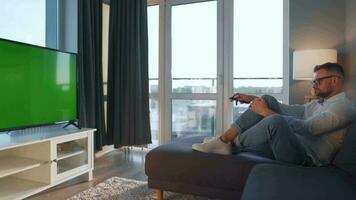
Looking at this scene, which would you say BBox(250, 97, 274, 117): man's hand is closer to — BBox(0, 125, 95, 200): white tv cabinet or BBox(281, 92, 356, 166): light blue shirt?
BBox(281, 92, 356, 166): light blue shirt

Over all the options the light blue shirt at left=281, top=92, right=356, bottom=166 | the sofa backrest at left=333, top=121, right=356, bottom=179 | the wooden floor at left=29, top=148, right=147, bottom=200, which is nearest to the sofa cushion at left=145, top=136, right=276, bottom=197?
the light blue shirt at left=281, top=92, right=356, bottom=166

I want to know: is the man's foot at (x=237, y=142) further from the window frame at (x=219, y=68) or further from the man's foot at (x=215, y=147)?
the window frame at (x=219, y=68)

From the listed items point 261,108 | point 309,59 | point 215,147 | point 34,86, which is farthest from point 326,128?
point 34,86

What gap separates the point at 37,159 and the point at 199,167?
1380mm

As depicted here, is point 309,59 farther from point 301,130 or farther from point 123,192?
point 123,192

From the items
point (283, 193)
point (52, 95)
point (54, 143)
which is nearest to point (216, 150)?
point (283, 193)

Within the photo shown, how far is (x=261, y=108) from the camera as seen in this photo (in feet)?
6.91

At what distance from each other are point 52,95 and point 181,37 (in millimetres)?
2071

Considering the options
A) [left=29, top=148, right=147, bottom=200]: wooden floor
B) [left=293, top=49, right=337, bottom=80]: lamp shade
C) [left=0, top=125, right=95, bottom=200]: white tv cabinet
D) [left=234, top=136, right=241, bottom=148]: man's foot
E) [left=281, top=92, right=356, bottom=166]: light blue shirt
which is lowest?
[left=29, top=148, right=147, bottom=200]: wooden floor

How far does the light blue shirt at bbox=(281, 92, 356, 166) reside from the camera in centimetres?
179

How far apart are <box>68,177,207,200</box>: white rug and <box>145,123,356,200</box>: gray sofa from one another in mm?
264

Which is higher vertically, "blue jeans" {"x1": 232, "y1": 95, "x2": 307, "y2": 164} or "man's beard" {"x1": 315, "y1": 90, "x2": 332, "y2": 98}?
"man's beard" {"x1": 315, "y1": 90, "x2": 332, "y2": 98}

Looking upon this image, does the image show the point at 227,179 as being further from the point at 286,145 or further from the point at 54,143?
the point at 54,143

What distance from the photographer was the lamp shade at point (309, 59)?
2.77 metres
